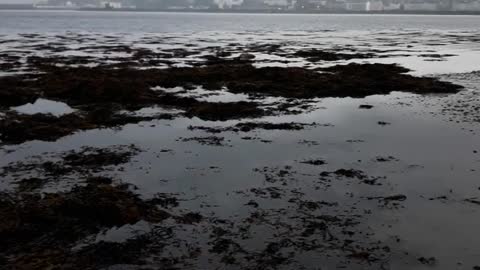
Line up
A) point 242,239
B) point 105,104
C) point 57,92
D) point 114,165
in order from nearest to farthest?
point 242,239, point 114,165, point 105,104, point 57,92

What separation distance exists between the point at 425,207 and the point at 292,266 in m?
3.53

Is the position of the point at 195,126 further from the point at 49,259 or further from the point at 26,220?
the point at 49,259

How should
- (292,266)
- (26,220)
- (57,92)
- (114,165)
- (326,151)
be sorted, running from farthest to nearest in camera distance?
(57,92)
(326,151)
(114,165)
(26,220)
(292,266)

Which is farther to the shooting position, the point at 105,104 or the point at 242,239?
the point at 105,104

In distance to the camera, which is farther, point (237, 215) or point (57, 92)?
point (57, 92)

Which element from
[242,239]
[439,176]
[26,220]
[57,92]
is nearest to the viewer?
[242,239]

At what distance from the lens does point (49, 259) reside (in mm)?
7137

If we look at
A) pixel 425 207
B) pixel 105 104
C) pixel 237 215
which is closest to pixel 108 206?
pixel 237 215

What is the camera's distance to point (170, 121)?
53.7ft

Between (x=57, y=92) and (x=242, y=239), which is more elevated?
(x=57, y=92)

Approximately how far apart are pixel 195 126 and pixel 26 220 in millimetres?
7803

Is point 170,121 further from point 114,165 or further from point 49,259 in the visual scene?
point 49,259

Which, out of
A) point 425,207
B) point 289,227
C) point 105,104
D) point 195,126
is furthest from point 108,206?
point 105,104

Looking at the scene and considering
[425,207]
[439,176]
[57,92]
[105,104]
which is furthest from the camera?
[57,92]
